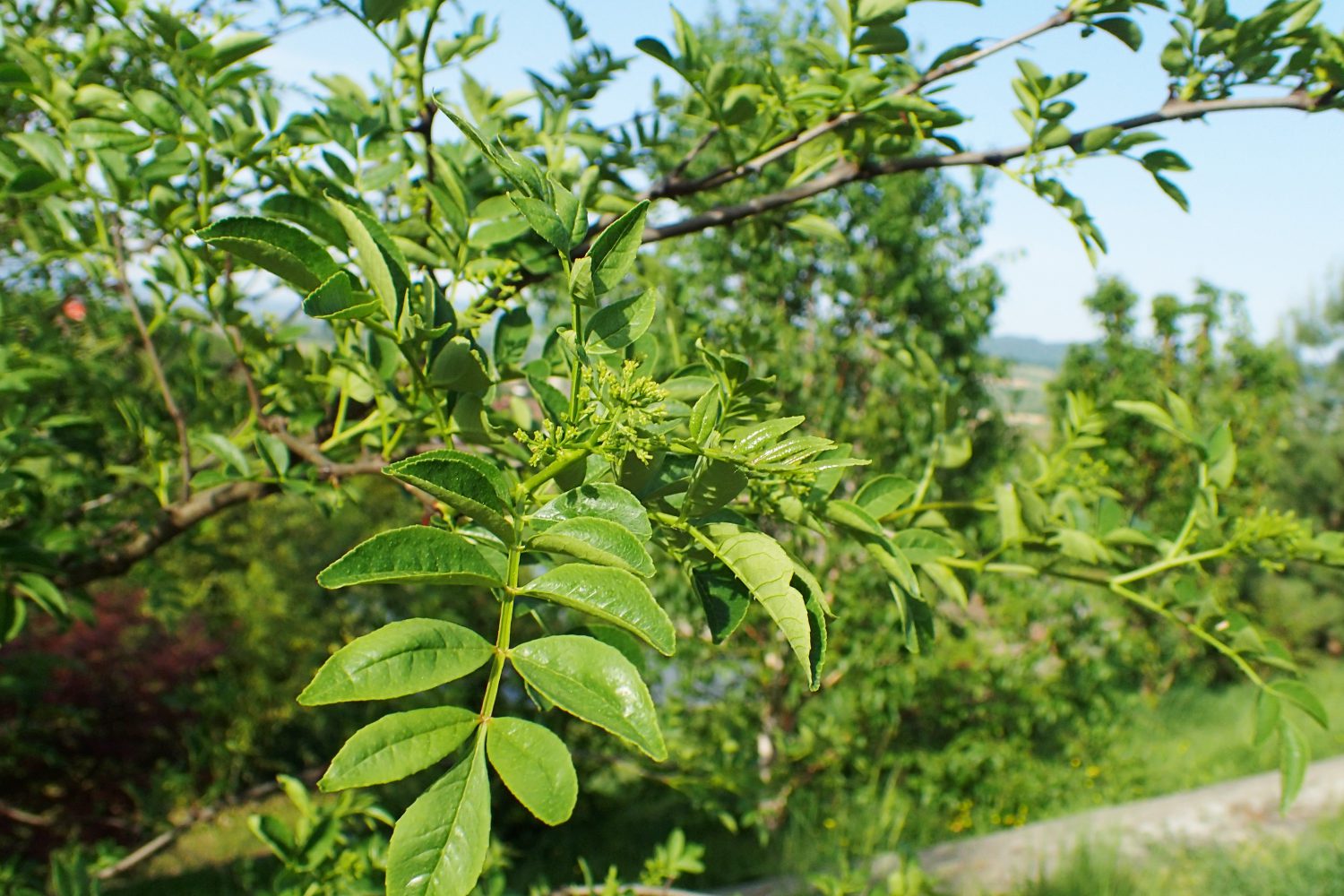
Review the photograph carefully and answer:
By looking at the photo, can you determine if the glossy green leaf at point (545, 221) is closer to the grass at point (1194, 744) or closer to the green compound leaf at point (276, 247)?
the green compound leaf at point (276, 247)

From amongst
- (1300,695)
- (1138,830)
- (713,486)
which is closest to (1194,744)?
(1138,830)

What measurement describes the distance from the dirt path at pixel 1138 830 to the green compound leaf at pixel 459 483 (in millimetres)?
3281

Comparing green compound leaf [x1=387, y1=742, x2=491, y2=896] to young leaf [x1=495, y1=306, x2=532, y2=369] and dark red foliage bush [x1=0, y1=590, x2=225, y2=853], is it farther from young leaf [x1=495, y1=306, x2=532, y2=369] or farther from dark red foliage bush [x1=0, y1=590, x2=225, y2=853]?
dark red foliage bush [x1=0, y1=590, x2=225, y2=853]

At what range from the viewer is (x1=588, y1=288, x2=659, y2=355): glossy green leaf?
0.68m

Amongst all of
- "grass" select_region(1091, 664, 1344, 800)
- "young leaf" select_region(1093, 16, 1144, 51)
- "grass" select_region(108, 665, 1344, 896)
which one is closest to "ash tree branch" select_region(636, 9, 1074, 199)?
"young leaf" select_region(1093, 16, 1144, 51)

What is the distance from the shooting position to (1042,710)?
17.3ft

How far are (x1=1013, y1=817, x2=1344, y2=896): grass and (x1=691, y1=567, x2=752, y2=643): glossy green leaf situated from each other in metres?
3.44

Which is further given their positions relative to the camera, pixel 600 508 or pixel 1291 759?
pixel 1291 759

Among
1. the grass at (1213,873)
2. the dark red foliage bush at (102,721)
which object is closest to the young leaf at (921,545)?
the grass at (1213,873)

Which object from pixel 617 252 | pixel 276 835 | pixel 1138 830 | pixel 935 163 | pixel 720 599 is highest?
pixel 935 163

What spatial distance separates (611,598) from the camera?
0.57 meters

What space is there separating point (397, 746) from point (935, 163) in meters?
1.04

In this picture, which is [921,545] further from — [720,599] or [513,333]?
[513,333]

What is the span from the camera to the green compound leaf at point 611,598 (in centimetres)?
55
